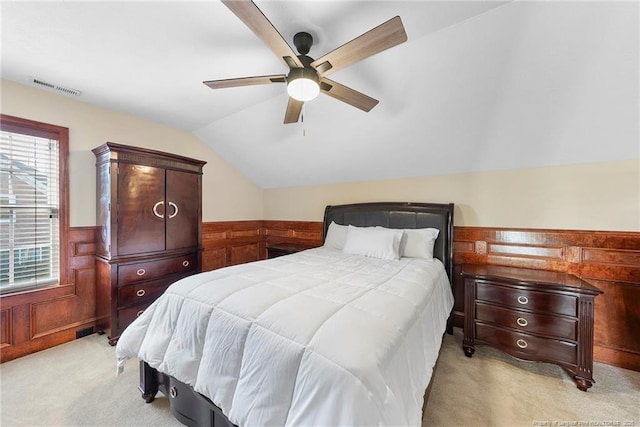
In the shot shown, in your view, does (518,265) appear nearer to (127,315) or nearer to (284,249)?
(284,249)

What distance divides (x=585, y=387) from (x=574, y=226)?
1.31 metres

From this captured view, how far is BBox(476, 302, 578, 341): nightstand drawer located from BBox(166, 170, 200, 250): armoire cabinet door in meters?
3.20

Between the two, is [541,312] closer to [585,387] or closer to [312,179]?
[585,387]

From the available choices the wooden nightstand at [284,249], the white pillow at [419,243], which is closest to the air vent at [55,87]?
the wooden nightstand at [284,249]

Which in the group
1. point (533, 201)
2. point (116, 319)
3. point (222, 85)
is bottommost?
point (116, 319)

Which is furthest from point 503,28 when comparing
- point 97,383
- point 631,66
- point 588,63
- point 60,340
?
point 60,340

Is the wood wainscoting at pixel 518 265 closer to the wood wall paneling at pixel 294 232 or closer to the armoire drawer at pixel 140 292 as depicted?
the armoire drawer at pixel 140 292

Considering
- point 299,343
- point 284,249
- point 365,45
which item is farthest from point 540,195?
point 284,249

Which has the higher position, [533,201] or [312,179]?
[312,179]

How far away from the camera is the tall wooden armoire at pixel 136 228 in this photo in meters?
2.47

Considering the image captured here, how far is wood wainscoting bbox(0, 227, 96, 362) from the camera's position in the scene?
2.22 metres

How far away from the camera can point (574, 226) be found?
231cm

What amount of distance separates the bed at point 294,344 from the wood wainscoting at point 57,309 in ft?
4.78

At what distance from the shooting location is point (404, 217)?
121 inches
